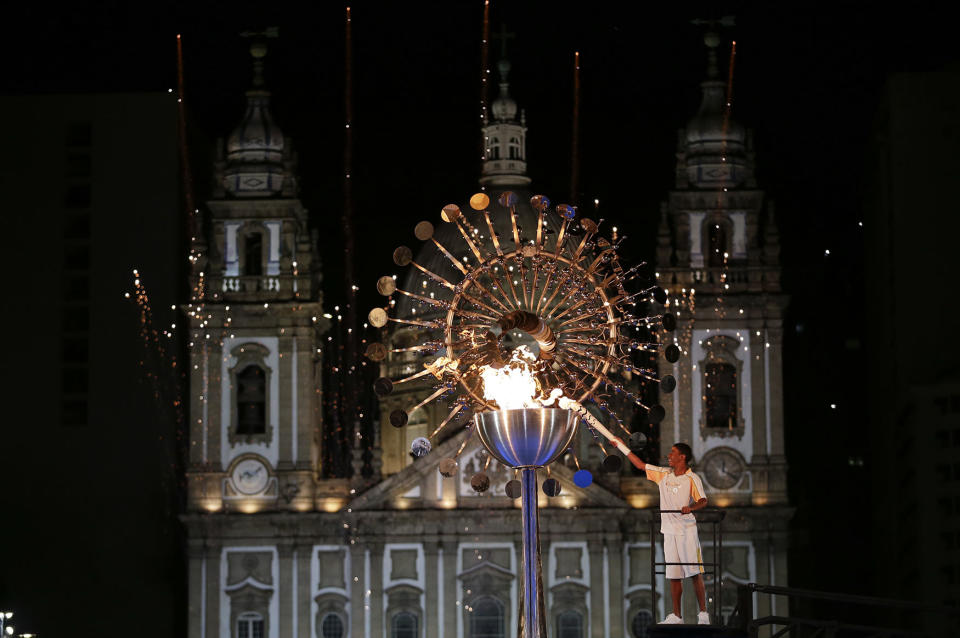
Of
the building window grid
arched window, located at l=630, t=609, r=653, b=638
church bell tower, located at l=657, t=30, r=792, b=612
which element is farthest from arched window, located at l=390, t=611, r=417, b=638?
the building window grid

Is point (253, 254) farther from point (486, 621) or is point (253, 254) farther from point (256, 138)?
point (486, 621)

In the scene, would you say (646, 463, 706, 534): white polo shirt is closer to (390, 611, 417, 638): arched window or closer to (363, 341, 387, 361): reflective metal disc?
(363, 341, 387, 361): reflective metal disc

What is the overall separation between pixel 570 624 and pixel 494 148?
42.2ft

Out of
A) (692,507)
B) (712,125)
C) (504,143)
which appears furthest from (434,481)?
(692,507)

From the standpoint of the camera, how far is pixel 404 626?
4866 cm

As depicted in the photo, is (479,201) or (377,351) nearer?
(479,201)

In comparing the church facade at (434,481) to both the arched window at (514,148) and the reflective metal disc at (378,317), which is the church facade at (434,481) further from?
the reflective metal disc at (378,317)

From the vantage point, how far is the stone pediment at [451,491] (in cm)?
4838

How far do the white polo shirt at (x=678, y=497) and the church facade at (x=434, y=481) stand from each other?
24.5 metres

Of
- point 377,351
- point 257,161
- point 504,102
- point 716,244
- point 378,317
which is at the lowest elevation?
point 377,351

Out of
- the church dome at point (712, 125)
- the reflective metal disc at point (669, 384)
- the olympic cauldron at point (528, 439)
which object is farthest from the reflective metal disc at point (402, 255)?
the church dome at point (712, 125)

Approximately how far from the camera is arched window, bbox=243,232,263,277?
50.3 meters

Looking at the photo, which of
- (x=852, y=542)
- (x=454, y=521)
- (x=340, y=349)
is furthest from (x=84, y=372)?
(x=852, y=542)

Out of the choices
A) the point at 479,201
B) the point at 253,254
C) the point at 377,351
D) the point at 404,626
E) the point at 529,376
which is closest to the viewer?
the point at 529,376
